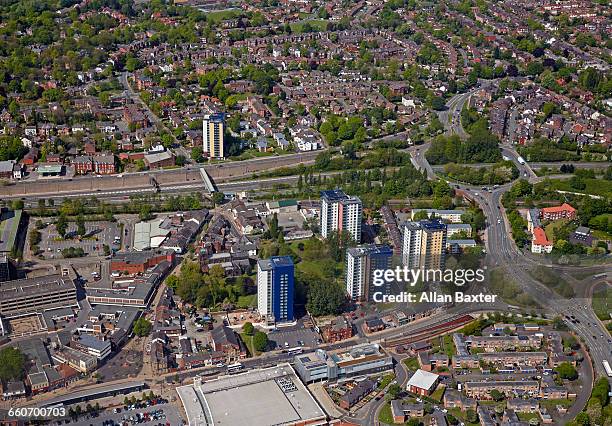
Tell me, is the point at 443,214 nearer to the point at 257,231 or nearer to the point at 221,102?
the point at 257,231

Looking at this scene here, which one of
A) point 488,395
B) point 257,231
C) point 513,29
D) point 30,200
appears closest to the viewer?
point 488,395

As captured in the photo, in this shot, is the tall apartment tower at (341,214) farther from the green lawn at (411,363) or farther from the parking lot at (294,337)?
the green lawn at (411,363)

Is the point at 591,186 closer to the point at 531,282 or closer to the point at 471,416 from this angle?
the point at 531,282

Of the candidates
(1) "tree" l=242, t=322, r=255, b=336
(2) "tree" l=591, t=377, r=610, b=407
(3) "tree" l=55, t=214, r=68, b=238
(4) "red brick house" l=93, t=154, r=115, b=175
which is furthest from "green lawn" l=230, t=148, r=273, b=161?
(2) "tree" l=591, t=377, r=610, b=407

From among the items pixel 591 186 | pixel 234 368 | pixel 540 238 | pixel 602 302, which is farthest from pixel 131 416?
pixel 591 186

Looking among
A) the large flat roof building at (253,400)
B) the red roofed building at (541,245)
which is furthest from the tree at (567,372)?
the red roofed building at (541,245)

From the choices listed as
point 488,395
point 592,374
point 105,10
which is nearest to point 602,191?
point 592,374
